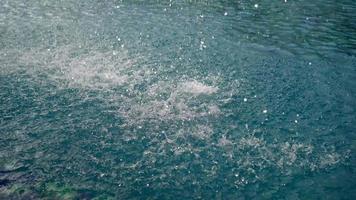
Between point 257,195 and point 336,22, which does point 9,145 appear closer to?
point 257,195

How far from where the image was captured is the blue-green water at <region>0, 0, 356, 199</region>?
980cm

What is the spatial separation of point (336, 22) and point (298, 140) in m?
16.5

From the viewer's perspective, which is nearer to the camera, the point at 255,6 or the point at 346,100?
the point at 346,100

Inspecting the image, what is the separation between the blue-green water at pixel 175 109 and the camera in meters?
9.80

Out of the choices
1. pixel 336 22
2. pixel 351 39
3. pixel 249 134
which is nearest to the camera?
pixel 249 134

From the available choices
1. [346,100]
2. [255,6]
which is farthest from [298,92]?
[255,6]

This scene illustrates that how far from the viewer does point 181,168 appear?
10.2 metres

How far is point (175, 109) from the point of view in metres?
13.2

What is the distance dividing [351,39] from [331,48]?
2576mm

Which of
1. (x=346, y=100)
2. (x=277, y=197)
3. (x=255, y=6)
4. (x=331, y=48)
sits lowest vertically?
(x=277, y=197)

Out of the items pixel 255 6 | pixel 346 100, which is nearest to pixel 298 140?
pixel 346 100

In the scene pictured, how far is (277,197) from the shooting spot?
930 cm

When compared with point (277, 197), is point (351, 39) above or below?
above

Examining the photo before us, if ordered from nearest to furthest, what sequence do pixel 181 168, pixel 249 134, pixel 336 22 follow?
pixel 181 168 → pixel 249 134 → pixel 336 22
